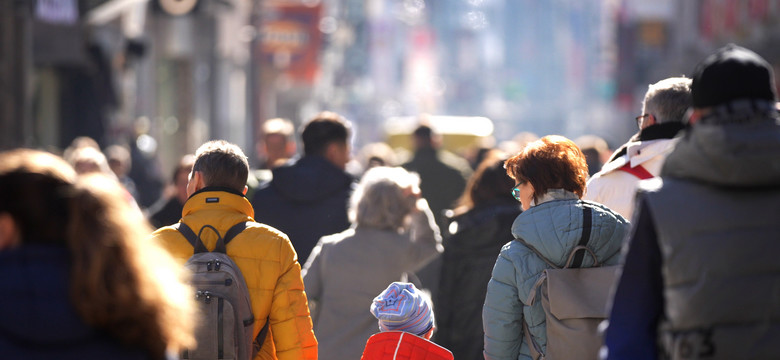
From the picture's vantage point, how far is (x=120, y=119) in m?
20.5

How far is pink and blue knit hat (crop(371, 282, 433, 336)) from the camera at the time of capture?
5.14 m

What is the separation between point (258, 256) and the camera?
473 centimetres

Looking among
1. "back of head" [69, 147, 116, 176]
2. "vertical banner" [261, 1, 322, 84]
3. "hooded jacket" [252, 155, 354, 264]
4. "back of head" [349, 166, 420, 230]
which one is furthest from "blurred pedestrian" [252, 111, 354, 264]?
"vertical banner" [261, 1, 322, 84]

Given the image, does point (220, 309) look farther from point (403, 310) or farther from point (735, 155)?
point (735, 155)

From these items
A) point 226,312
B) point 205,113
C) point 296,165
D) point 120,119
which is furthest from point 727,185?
point 205,113

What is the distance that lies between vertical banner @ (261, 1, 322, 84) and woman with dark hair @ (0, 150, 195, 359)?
29.9m

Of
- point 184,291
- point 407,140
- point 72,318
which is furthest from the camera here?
point 407,140

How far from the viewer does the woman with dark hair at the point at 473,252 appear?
670 cm

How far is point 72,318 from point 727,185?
1.71m

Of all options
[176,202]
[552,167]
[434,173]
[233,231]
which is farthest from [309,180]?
[434,173]

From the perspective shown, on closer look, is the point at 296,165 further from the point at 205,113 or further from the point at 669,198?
the point at 205,113

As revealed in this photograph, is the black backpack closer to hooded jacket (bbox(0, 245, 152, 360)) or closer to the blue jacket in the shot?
the blue jacket

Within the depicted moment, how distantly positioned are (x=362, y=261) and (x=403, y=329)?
0.93m

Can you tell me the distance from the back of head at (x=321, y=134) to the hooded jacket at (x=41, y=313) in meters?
4.43
